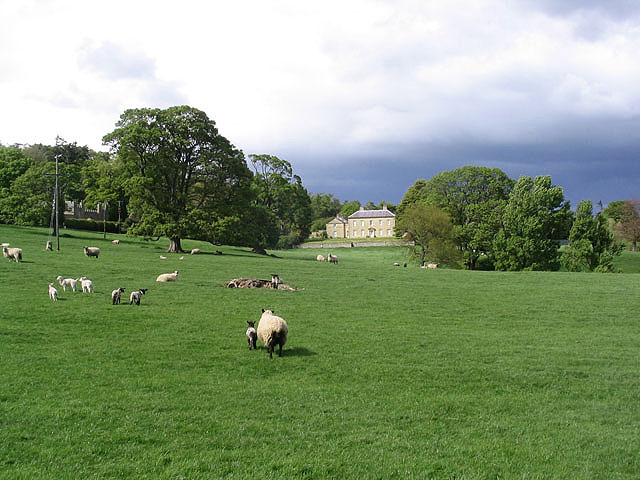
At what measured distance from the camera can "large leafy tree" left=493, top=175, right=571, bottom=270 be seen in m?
59.6

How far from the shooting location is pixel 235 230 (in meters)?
52.3

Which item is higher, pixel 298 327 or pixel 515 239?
pixel 515 239

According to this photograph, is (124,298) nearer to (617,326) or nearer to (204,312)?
(204,312)

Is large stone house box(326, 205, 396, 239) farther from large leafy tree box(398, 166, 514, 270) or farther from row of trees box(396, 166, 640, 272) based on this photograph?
row of trees box(396, 166, 640, 272)

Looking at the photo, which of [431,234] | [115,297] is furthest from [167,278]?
[431,234]

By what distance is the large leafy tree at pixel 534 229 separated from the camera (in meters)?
59.6

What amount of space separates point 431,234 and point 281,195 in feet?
142

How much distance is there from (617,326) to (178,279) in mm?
22982

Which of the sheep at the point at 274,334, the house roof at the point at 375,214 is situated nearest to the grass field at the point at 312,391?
the sheep at the point at 274,334

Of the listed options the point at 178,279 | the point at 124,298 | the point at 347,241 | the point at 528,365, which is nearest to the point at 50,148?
the point at 347,241

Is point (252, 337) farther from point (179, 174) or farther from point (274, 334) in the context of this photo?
point (179, 174)

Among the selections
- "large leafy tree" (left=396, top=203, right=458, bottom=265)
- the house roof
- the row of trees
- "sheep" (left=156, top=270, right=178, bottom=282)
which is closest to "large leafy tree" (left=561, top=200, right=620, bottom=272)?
the row of trees

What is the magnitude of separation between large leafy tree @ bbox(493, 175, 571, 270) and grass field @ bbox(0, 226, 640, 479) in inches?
1522

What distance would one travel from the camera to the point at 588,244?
57219mm
